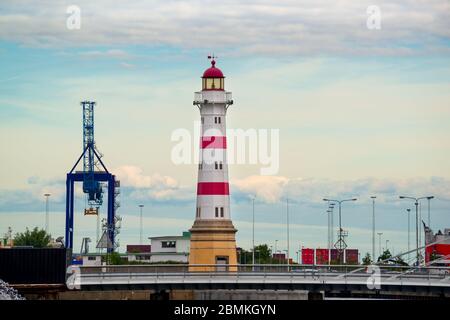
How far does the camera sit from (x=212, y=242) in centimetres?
15075

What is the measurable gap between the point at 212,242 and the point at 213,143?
917 centimetres

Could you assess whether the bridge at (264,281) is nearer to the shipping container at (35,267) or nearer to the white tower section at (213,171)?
the shipping container at (35,267)

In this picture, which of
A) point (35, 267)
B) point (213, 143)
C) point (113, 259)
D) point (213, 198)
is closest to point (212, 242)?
point (213, 198)

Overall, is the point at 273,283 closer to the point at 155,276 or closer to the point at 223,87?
the point at 155,276

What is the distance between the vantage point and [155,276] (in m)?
122

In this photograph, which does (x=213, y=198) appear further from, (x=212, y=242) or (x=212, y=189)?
(x=212, y=242)

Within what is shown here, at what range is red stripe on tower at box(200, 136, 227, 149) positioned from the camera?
150 meters

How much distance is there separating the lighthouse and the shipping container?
30245mm

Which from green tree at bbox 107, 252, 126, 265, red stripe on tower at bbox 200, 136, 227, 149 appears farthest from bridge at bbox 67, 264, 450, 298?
green tree at bbox 107, 252, 126, 265

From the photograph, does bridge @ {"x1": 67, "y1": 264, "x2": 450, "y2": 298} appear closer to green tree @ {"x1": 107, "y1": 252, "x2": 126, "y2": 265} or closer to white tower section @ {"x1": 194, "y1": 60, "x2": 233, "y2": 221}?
white tower section @ {"x1": 194, "y1": 60, "x2": 233, "y2": 221}
